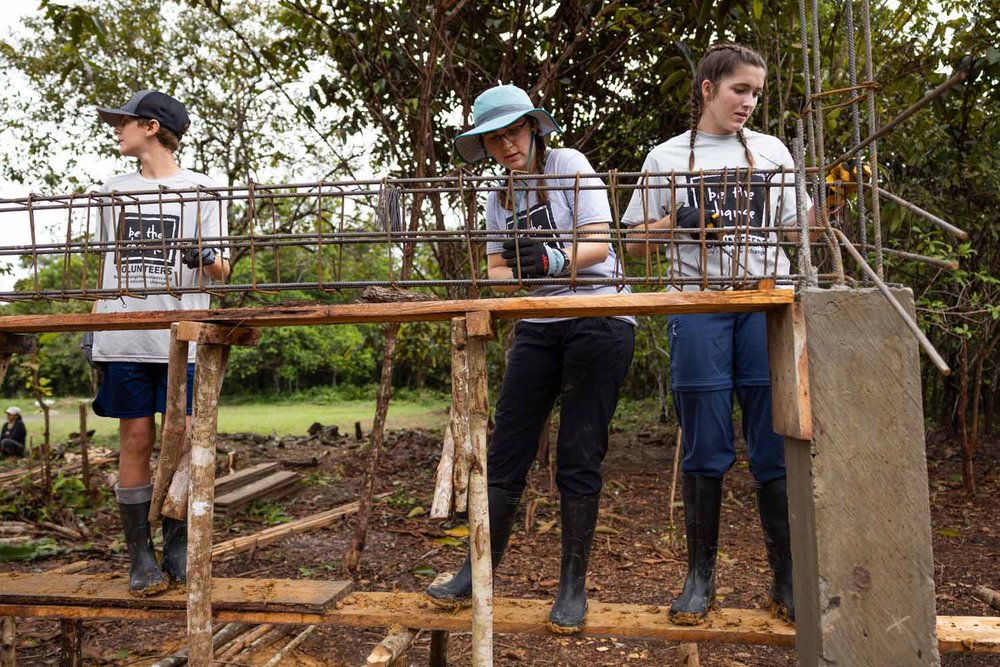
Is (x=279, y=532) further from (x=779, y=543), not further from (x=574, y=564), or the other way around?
(x=779, y=543)

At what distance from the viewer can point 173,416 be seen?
2.70 m

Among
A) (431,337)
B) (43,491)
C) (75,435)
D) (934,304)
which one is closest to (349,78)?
(431,337)

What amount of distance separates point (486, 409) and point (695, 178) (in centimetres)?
113

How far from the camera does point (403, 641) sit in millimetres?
2867

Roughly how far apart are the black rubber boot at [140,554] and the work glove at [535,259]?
191 cm

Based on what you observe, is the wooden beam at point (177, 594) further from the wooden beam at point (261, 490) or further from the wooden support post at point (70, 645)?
the wooden beam at point (261, 490)

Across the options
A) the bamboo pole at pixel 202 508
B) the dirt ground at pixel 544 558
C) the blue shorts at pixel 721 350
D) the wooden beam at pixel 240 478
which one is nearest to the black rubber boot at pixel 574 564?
the blue shorts at pixel 721 350

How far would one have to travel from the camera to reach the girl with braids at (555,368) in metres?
2.82

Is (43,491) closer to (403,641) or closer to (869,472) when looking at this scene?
(403,641)

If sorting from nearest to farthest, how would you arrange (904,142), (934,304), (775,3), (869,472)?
1. (869,472)
2. (775,3)
3. (934,304)
4. (904,142)

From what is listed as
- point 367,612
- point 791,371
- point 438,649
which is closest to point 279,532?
point 438,649

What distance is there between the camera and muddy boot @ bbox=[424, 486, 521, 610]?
2.93 meters

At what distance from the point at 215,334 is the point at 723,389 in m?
1.74

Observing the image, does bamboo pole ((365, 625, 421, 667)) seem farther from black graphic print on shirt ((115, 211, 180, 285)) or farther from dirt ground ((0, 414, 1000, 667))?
black graphic print on shirt ((115, 211, 180, 285))
